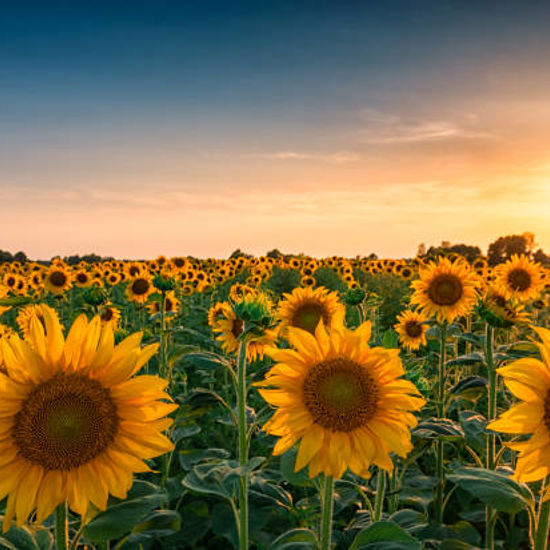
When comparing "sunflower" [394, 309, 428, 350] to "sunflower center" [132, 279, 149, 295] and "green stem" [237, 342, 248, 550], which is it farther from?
"green stem" [237, 342, 248, 550]

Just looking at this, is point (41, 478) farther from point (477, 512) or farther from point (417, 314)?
point (417, 314)

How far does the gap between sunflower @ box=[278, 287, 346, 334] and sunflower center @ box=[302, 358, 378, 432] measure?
2221 millimetres

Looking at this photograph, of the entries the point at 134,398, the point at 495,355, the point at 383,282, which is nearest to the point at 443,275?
the point at 495,355

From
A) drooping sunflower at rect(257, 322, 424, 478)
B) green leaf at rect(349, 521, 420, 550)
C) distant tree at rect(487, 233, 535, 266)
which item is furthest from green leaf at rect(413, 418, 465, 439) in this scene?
distant tree at rect(487, 233, 535, 266)

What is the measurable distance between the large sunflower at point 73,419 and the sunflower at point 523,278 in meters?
7.29

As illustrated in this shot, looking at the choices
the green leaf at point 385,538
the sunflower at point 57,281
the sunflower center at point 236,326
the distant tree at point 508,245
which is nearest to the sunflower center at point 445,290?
the sunflower center at point 236,326

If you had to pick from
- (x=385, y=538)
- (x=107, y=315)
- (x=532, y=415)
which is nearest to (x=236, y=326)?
(x=385, y=538)

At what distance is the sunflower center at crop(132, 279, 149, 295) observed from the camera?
9.98 metres

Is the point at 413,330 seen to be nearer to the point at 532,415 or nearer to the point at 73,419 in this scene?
the point at 532,415

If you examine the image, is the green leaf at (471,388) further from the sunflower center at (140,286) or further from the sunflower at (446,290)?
the sunflower center at (140,286)

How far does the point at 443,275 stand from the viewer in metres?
5.90

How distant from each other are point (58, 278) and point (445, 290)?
960 cm

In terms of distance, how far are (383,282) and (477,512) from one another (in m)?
16.9

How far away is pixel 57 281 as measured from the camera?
1195 cm
